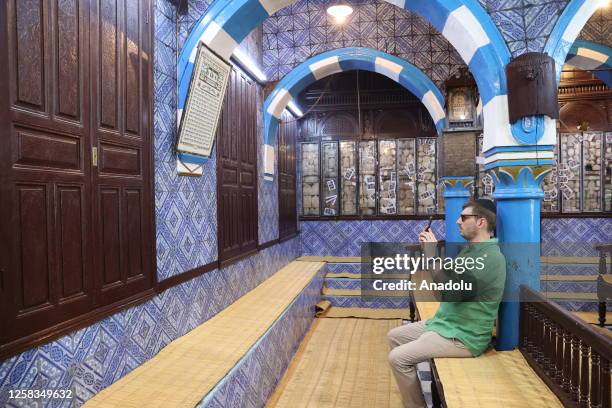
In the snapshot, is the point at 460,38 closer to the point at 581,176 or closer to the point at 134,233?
the point at 134,233

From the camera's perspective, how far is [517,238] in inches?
133

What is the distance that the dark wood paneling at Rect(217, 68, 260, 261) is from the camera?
4676 millimetres

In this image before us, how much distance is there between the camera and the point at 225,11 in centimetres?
379

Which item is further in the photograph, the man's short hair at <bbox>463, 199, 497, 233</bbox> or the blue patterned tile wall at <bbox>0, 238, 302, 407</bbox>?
the man's short hair at <bbox>463, 199, 497, 233</bbox>

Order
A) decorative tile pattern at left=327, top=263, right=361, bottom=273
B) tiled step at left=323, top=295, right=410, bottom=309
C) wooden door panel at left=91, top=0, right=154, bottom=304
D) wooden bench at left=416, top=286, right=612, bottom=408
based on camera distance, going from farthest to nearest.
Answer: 1. decorative tile pattern at left=327, top=263, right=361, bottom=273
2. tiled step at left=323, top=295, right=410, bottom=309
3. wooden door panel at left=91, top=0, right=154, bottom=304
4. wooden bench at left=416, top=286, right=612, bottom=408

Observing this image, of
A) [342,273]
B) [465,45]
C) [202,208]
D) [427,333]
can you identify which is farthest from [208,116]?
[342,273]

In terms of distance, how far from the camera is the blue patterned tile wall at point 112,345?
6.82 ft

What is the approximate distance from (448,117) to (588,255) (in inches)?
166

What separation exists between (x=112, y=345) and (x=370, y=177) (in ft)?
21.5

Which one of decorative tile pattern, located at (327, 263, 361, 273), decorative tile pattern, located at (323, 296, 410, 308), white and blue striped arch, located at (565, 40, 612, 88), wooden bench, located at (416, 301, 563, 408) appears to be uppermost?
white and blue striped arch, located at (565, 40, 612, 88)

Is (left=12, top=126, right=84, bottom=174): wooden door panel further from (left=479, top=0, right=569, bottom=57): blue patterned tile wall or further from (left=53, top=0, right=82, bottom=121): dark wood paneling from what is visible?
(left=479, top=0, right=569, bottom=57): blue patterned tile wall

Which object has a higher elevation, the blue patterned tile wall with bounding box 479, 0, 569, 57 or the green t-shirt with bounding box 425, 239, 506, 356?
the blue patterned tile wall with bounding box 479, 0, 569, 57

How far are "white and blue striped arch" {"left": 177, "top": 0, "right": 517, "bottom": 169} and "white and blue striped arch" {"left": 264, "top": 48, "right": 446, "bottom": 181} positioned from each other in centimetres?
240

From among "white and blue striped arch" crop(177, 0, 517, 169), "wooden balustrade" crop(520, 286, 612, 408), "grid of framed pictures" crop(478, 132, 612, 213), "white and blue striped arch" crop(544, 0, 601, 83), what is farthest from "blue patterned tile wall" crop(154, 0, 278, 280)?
"grid of framed pictures" crop(478, 132, 612, 213)
